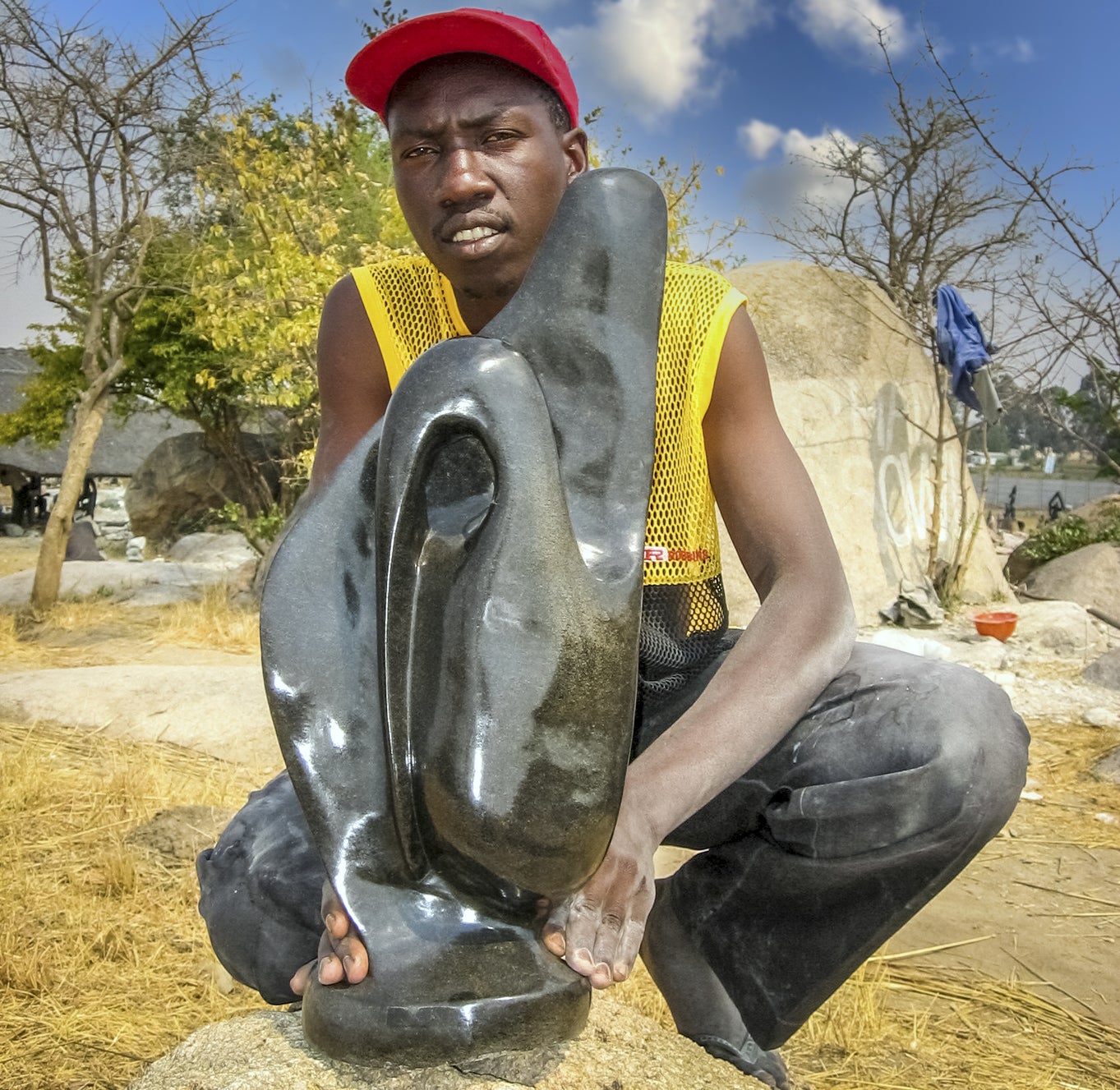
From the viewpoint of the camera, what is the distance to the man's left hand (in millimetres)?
1302

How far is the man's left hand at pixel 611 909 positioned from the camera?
130 centimetres

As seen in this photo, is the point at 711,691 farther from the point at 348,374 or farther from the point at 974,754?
the point at 348,374

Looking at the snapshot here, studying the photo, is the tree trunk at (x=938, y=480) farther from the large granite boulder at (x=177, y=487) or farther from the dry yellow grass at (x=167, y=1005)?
the large granite boulder at (x=177, y=487)

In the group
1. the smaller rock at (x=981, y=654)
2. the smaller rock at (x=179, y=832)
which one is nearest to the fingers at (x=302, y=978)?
the smaller rock at (x=179, y=832)

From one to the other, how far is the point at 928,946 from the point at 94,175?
8.40 meters

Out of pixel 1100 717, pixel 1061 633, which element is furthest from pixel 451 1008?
pixel 1061 633

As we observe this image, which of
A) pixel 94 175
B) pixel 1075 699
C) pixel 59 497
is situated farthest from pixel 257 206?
pixel 1075 699

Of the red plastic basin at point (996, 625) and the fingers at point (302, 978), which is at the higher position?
the red plastic basin at point (996, 625)

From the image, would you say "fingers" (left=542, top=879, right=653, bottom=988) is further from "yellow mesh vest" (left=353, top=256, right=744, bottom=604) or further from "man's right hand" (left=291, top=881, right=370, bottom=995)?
"yellow mesh vest" (left=353, top=256, right=744, bottom=604)

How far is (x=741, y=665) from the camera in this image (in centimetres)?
152

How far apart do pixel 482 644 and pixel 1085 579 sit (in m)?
9.75

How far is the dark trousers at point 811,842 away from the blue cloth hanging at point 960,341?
791cm

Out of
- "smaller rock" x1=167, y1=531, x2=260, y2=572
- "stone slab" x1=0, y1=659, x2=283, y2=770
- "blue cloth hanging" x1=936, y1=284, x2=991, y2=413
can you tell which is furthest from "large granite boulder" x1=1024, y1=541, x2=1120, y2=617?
"smaller rock" x1=167, y1=531, x2=260, y2=572

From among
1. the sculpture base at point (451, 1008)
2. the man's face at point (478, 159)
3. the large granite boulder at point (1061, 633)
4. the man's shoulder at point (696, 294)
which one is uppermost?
the man's face at point (478, 159)
